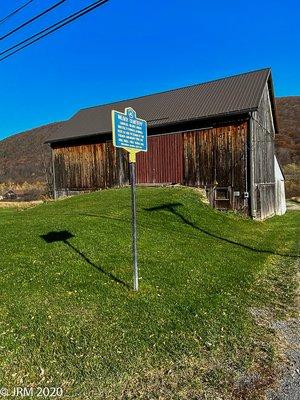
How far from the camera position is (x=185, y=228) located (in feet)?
54.2

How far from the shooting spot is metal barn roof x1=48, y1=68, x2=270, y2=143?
26.1 meters

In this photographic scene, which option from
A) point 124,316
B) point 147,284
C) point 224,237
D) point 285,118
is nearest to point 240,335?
point 124,316

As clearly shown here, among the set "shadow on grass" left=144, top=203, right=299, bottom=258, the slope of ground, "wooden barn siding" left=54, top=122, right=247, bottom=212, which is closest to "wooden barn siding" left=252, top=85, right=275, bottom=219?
"wooden barn siding" left=54, top=122, right=247, bottom=212

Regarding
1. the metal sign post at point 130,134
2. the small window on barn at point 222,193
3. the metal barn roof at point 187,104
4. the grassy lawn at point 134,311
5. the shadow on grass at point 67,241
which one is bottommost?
the grassy lawn at point 134,311

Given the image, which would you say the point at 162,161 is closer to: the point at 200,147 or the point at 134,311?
the point at 200,147

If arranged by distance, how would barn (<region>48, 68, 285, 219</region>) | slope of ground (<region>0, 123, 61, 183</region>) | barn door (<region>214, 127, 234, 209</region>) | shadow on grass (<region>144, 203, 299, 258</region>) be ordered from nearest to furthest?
1. shadow on grass (<region>144, 203, 299, 258</region>)
2. barn (<region>48, 68, 285, 219</region>)
3. barn door (<region>214, 127, 234, 209</region>)
4. slope of ground (<region>0, 123, 61, 183</region>)

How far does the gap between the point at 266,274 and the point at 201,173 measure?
1588cm

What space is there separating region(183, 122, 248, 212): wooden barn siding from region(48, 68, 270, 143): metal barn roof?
4.06 ft

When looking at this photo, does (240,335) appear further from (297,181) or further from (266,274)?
(297,181)

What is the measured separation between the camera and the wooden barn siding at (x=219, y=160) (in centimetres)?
2489

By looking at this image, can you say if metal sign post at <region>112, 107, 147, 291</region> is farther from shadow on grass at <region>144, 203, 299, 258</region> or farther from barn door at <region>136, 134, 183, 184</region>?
barn door at <region>136, 134, 183, 184</region>

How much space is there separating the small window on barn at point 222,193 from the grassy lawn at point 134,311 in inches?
418

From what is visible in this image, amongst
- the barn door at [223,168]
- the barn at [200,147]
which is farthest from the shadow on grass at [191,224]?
the barn at [200,147]

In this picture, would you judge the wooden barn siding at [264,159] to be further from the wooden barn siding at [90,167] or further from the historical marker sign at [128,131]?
the historical marker sign at [128,131]
